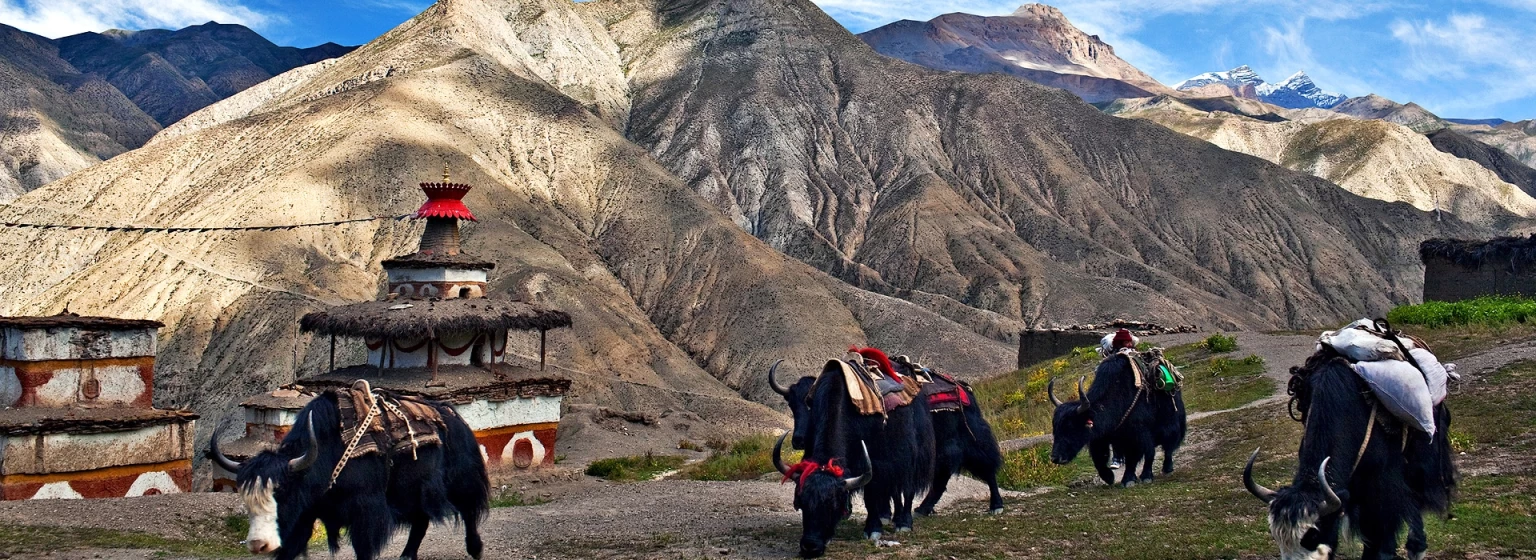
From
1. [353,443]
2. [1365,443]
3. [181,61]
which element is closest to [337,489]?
[353,443]

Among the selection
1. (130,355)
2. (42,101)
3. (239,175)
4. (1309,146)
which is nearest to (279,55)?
(42,101)

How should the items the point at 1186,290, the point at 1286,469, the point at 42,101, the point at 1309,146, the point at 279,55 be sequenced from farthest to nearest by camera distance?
the point at 279,55 < the point at 1309,146 < the point at 42,101 < the point at 1186,290 < the point at 1286,469

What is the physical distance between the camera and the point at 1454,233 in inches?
4252

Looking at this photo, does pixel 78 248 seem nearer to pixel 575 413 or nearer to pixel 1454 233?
pixel 575 413

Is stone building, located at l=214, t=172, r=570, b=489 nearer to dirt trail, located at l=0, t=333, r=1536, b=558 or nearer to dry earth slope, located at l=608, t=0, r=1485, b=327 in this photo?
dirt trail, located at l=0, t=333, r=1536, b=558

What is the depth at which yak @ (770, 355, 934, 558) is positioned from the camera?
10680 millimetres

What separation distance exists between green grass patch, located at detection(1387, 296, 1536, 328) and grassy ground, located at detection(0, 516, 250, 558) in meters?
21.2

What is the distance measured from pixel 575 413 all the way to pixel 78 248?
3696cm

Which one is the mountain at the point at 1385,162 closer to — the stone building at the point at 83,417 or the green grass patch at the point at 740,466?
the green grass patch at the point at 740,466

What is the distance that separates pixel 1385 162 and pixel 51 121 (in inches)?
4890

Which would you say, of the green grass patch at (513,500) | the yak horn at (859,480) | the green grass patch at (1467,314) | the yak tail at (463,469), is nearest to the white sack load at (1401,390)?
the yak horn at (859,480)

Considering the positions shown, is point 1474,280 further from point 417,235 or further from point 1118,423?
point 417,235

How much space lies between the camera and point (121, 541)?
44.7 feet

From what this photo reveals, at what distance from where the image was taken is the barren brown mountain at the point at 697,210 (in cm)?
6181
